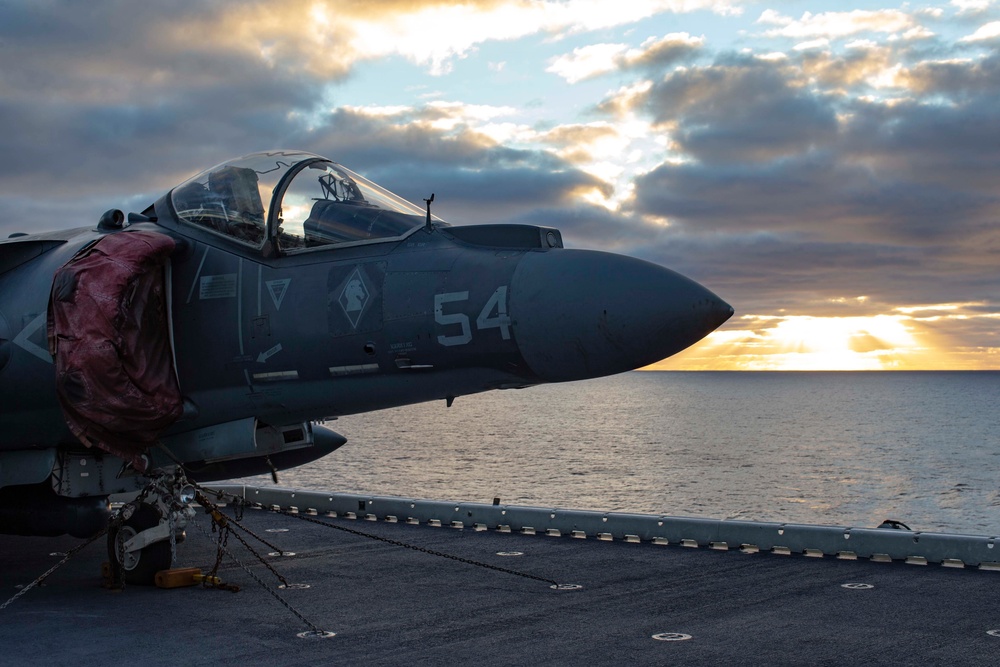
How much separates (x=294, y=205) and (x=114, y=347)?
2.10 meters

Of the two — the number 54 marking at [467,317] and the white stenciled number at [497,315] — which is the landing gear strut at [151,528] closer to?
the number 54 marking at [467,317]

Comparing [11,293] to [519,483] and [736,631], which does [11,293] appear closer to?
[736,631]

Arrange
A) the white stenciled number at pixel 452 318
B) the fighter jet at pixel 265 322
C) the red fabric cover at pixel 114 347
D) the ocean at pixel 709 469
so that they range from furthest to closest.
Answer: the ocean at pixel 709 469 < the red fabric cover at pixel 114 347 < the white stenciled number at pixel 452 318 < the fighter jet at pixel 265 322

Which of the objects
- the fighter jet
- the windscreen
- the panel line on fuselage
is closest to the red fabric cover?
the fighter jet

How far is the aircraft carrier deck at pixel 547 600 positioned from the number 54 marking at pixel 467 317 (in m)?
2.41

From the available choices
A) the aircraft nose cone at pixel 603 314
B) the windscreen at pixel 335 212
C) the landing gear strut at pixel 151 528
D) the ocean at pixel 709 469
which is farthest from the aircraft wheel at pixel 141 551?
the ocean at pixel 709 469

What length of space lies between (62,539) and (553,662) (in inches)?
419

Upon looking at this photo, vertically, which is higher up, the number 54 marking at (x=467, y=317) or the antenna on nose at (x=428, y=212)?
the antenna on nose at (x=428, y=212)

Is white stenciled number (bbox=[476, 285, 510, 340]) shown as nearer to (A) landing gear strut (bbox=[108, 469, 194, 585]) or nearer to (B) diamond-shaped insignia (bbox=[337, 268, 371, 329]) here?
(B) diamond-shaped insignia (bbox=[337, 268, 371, 329])

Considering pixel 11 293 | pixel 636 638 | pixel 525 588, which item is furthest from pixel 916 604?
pixel 11 293

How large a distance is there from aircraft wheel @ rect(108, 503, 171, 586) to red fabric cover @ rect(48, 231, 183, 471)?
108 centimetres

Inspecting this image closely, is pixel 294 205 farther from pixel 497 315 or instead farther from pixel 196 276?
pixel 497 315

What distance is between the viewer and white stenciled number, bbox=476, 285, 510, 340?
7.92 metres

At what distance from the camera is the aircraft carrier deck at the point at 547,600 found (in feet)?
24.7
